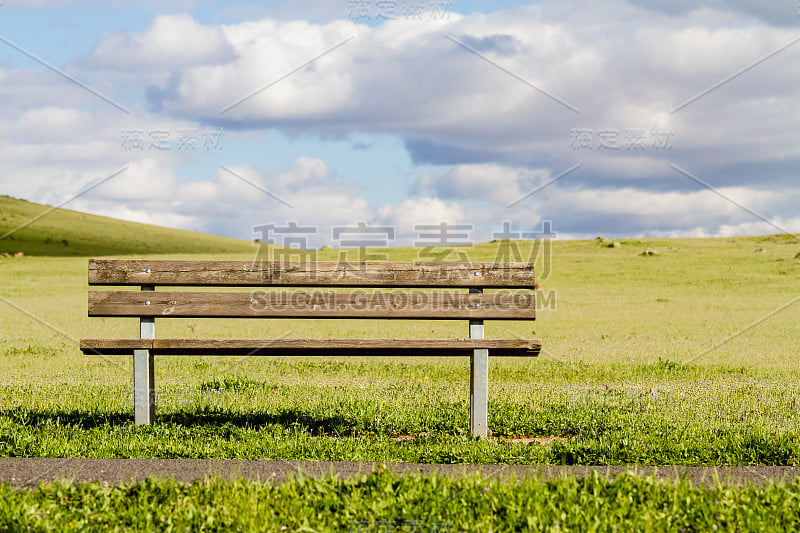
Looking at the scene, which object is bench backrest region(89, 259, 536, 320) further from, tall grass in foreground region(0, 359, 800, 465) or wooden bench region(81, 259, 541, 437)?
tall grass in foreground region(0, 359, 800, 465)

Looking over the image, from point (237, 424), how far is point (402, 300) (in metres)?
2.14

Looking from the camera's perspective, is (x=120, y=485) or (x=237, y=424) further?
(x=237, y=424)

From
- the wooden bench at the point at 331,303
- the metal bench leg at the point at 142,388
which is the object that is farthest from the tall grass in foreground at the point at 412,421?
the wooden bench at the point at 331,303

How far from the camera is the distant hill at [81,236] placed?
8484cm

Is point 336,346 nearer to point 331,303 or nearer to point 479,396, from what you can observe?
point 331,303

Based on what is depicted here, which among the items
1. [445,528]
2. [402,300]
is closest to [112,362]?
[402,300]

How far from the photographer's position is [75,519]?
16.2ft

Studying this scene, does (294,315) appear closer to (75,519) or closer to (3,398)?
(75,519)

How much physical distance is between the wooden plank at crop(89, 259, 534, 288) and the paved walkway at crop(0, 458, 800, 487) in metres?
1.99

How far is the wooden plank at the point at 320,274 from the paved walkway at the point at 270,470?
199 centimetres

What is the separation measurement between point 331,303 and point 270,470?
2134 millimetres

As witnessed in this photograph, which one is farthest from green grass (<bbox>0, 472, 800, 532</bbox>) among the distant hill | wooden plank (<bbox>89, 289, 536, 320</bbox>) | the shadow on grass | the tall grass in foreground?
the distant hill

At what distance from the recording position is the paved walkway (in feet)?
19.7

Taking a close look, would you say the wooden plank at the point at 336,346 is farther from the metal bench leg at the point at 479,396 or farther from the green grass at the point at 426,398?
the green grass at the point at 426,398
